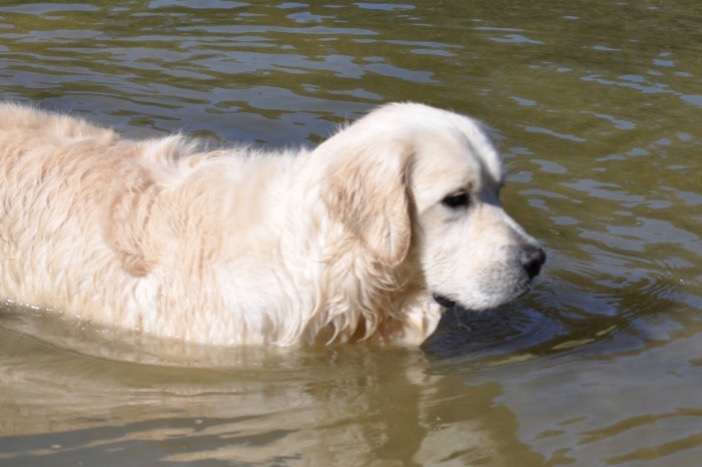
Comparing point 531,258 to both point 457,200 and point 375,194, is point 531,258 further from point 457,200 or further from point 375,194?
point 375,194

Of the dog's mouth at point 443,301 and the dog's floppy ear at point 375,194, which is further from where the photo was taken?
the dog's mouth at point 443,301

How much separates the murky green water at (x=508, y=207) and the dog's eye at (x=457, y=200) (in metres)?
0.78

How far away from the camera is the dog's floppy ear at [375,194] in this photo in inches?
214

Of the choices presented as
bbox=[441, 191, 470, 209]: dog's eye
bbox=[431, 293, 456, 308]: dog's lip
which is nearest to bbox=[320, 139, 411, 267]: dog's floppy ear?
bbox=[441, 191, 470, 209]: dog's eye

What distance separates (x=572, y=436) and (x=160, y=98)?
5.41 metres

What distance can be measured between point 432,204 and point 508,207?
205cm

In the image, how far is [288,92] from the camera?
31.1 ft

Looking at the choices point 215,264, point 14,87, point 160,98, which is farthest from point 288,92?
point 215,264

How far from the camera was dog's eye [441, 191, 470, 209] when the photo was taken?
218 inches

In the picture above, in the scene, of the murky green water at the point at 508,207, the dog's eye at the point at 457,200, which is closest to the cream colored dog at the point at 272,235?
the dog's eye at the point at 457,200

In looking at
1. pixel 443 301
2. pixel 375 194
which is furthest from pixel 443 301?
pixel 375 194

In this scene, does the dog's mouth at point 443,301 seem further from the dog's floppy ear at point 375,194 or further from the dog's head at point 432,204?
the dog's floppy ear at point 375,194

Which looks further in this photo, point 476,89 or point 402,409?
point 476,89

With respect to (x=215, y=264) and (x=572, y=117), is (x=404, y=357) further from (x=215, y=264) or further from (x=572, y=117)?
(x=572, y=117)
